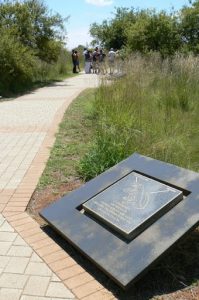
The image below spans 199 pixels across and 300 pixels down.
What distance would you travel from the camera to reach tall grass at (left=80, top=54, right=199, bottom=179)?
18.3ft

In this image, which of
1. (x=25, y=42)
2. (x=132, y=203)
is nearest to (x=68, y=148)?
(x=132, y=203)

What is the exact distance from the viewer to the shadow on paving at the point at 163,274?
10.3ft

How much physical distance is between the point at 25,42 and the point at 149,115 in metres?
13.2

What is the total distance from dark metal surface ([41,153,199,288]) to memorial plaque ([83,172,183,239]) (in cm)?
6

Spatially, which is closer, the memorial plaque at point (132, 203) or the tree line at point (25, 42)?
the memorial plaque at point (132, 203)

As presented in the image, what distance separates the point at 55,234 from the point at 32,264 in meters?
0.57

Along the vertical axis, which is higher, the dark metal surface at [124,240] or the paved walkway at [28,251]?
the dark metal surface at [124,240]

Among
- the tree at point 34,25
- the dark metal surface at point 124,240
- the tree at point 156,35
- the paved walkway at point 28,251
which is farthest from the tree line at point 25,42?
the dark metal surface at point 124,240

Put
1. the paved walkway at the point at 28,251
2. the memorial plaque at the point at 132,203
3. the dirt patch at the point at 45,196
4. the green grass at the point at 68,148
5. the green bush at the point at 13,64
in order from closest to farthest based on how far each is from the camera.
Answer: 1. the paved walkway at the point at 28,251
2. the memorial plaque at the point at 132,203
3. the dirt patch at the point at 45,196
4. the green grass at the point at 68,148
5. the green bush at the point at 13,64

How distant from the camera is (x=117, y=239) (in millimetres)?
3406

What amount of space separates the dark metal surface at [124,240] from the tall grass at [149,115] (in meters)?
1.29

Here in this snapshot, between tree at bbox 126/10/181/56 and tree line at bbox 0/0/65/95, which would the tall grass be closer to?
tree line at bbox 0/0/65/95

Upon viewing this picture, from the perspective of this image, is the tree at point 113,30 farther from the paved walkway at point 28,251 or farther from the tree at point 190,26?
the paved walkway at point 28,251

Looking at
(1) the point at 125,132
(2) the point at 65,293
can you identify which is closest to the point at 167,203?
(2) the point at 65,293
